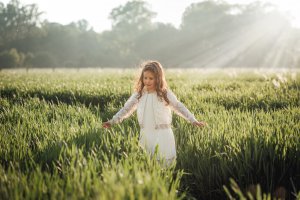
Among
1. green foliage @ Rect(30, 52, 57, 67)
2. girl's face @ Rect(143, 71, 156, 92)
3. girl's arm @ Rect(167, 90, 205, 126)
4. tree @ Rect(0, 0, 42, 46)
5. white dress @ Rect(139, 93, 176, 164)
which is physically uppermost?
tree @ Rect(0, 0, 42, 46)

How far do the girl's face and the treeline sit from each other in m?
44.1

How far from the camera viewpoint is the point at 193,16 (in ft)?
225

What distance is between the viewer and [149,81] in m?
3.06

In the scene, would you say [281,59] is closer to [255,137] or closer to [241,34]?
[241,34]

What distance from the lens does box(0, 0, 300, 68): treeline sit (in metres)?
49.1

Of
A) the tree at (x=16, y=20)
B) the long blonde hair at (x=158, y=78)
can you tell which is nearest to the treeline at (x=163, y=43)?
the tree at (x=16, y=20)

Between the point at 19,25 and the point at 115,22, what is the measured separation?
31.6 metres

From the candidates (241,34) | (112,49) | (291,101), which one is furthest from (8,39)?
(291,101)

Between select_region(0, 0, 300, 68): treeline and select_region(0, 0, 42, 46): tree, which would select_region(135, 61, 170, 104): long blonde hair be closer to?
select_region(0, 0, 300, 68): treeline

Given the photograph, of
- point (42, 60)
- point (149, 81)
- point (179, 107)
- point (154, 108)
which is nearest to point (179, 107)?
point (179, 107)

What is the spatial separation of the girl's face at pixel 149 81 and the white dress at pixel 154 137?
0.21 feet

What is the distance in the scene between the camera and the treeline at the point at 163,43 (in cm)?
4909

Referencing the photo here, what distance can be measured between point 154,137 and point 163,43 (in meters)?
53.7

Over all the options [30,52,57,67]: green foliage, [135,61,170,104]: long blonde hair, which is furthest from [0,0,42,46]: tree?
[135,61,170,104]: long blonde hair
